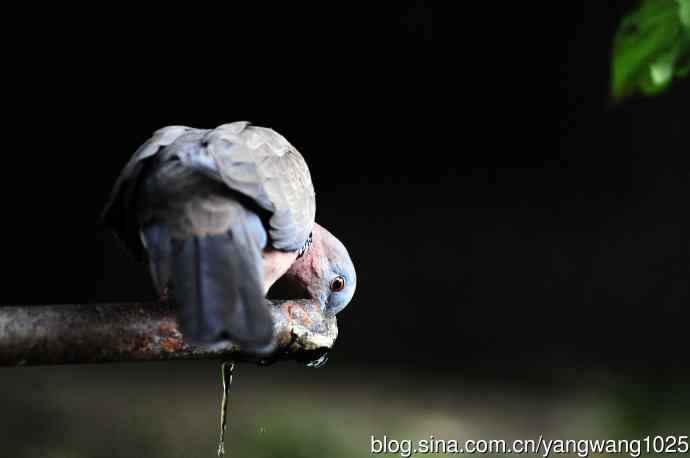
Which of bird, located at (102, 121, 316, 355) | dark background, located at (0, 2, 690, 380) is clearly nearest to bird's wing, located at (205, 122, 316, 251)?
bird, located at (102, 121, 316, 355)

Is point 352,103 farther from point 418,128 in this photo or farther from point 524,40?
point 524,40

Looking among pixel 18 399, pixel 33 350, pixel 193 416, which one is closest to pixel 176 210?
pixel 33 350

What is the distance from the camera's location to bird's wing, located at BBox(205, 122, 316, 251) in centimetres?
192

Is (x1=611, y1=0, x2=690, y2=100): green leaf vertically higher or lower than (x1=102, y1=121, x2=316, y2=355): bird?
higher

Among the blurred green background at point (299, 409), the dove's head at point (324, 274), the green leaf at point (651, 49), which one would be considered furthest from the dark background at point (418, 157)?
the green leaf at point (651, 49)

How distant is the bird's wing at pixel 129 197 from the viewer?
6.36ft

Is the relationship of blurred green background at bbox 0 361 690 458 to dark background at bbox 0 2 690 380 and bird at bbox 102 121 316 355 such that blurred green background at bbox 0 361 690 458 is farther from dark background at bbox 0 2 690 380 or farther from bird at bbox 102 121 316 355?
bird at bbox 102 121 316 355

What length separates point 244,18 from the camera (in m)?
4.67

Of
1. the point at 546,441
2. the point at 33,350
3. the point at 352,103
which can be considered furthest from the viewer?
the point at 352,103

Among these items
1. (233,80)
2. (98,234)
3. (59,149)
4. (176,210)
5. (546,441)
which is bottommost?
(546,441)

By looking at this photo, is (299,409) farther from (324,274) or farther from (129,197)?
(129,197)

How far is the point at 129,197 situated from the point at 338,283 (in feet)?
2.69

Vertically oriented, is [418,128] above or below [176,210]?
above

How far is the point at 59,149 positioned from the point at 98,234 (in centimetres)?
56
